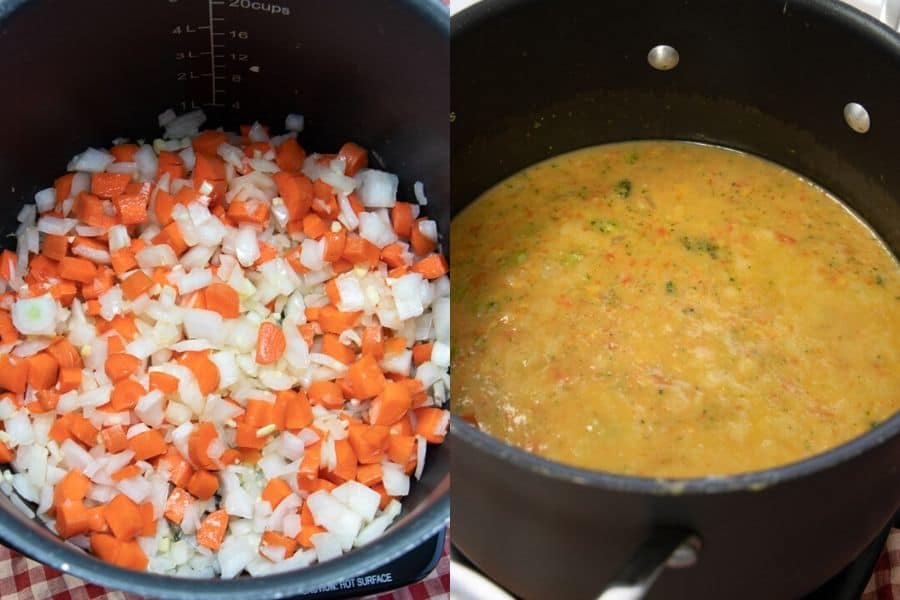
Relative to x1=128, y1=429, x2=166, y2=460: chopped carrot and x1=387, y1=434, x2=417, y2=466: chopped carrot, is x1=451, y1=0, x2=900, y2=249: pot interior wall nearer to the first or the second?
x1=387, y1=434, x2=417, y2=466: chopped carrot

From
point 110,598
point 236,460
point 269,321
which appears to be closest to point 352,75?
point 269,321

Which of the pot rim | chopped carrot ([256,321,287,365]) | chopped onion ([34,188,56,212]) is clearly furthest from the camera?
chopped onion ([34,188,56,212])

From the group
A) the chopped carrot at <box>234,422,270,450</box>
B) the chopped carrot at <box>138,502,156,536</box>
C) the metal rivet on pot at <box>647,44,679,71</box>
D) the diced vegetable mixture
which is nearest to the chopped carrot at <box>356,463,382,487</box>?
the diced vegetable mixture

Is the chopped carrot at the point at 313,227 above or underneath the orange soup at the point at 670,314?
above

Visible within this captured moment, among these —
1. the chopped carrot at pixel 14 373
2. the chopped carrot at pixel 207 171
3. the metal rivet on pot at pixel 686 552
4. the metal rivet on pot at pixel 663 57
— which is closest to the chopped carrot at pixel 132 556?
the chopped carrot at pixel 14 373

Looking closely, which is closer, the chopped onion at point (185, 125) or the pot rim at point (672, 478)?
the pot rim at point (672, 478)

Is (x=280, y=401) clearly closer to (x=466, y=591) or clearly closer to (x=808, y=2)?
(x=466, y=591)

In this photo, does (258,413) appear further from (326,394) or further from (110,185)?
(110,185)

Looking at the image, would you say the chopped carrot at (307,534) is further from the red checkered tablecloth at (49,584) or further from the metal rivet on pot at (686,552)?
the metal rivet on pot at (686,552)
